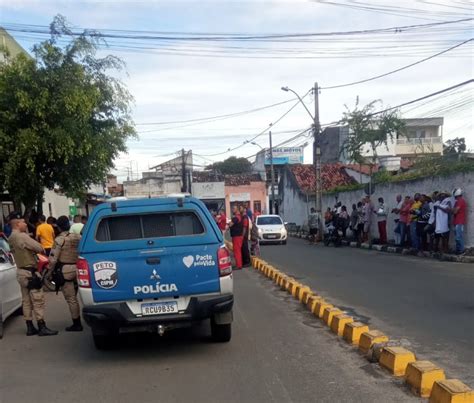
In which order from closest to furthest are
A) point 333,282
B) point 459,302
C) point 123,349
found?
point 123,349, point 459,302, point 333,282

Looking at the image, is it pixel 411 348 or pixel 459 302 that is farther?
pixel 459 302

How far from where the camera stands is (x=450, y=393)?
477 centimetres

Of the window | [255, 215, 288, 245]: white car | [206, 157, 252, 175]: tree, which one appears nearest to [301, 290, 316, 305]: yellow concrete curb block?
[255, 215, 288, 245]: white car

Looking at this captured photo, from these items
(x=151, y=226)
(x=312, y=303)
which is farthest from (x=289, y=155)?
(x=151, y=226)

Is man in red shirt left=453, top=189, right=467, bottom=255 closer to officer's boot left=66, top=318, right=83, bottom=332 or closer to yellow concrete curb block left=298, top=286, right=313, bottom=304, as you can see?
yellow concrete curb block left=298, top=286, right=313, bottom=304

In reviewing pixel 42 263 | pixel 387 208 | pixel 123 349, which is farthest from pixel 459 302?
pixel 387 208

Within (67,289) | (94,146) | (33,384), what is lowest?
(33,384)

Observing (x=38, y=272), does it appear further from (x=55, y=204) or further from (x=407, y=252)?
(x=55, y=204)

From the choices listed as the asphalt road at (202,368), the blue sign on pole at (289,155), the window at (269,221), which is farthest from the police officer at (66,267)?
the blue sign on pole at (289,155)

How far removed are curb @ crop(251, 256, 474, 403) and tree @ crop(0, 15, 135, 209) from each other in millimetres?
9466

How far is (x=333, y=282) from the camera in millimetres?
12961

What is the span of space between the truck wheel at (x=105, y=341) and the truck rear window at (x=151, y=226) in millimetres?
1316

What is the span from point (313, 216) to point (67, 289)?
20241 millimetres

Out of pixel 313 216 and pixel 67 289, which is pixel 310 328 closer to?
pixel 67 289
